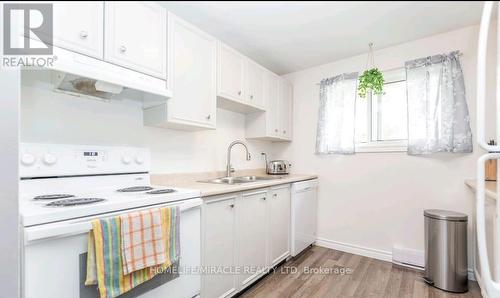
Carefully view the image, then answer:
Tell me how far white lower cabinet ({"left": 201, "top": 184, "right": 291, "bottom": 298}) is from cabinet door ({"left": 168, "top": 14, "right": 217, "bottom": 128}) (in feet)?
2.00

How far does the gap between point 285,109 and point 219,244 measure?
1.76 metres

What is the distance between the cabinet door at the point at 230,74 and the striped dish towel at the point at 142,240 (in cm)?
113

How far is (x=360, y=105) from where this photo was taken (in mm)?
2189

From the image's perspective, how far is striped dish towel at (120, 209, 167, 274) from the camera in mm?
939

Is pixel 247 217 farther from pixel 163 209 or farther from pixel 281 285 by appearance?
pixel 163 209

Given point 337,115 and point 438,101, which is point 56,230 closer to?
point 438,101

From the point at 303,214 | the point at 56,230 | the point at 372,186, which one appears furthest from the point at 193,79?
the point at 372,186

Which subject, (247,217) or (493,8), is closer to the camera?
(493,8)

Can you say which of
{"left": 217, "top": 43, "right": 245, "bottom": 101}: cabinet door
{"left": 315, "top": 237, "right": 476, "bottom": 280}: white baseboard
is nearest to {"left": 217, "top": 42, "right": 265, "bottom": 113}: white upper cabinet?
{"left": 217, "top": 43, "right": 245, "bottom": 101}: cabinet door

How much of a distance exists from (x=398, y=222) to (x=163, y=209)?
2106 millimetres

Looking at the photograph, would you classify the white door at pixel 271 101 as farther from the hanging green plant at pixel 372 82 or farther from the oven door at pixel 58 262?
the oven door at pixel 58 262

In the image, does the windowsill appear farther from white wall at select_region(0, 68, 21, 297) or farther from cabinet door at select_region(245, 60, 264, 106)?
white wall at select_region(0, 68, 21, 297)

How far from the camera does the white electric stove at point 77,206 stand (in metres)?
0.78

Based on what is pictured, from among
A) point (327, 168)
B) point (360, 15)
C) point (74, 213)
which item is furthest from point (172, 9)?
point (327, 168)
